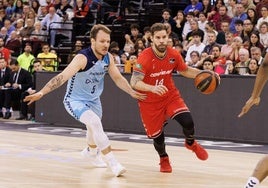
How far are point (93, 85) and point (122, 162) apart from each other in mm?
1831

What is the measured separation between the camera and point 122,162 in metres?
13.1

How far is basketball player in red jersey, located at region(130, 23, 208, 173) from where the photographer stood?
38.3ft

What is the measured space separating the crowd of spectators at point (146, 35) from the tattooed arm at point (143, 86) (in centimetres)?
375

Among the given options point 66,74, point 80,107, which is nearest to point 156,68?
point 80,107

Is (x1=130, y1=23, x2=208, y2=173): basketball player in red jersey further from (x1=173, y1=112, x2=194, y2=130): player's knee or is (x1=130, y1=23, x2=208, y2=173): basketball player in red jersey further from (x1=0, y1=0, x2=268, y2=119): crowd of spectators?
(x1=0, y1=0, x2=268, y2=119): crowd of spectators

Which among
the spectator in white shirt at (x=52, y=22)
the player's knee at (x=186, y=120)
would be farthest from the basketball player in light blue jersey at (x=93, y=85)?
the spectator in white shirt at (x=52, y=22)

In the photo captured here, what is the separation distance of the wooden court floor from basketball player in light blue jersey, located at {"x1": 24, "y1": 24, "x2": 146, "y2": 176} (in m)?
0.51

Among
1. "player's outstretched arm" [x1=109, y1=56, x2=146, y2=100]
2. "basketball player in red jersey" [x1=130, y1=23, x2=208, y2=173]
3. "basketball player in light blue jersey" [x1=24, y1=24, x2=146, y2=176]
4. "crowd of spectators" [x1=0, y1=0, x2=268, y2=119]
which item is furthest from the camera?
"crowd of spectators" [x1=0, y1=0, x2=268, y2=119]

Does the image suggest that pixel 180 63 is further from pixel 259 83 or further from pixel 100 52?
pixel 259 83

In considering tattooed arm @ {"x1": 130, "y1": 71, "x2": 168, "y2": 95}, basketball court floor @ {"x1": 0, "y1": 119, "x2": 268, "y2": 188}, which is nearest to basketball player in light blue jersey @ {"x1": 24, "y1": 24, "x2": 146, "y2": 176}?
tattooed arm @ {"x1": 130, "y1": 71, "x2": 168, "y2": 95}

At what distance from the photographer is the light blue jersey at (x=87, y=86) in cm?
1169

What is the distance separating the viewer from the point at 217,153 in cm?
1493

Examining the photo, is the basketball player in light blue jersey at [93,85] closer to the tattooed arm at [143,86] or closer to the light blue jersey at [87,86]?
the light blue jersey at [87,86]

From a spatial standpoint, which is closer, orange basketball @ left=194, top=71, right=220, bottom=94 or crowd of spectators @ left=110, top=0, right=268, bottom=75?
orange basketball @ left=194, top=71, right=220, bottom=94
